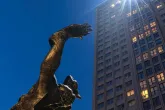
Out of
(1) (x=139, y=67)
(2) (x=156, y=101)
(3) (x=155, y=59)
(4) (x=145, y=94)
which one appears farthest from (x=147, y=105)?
(3) (x=155, y=59)

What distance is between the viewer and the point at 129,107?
66625 mm

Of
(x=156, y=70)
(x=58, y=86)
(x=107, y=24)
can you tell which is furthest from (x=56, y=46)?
(x=107, y=24)

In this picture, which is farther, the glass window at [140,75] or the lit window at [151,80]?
the glass window at [140,75]

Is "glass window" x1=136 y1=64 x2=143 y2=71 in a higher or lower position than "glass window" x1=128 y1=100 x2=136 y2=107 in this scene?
higher

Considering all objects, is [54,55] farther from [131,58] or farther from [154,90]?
[131,58]

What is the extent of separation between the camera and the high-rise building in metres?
67.0

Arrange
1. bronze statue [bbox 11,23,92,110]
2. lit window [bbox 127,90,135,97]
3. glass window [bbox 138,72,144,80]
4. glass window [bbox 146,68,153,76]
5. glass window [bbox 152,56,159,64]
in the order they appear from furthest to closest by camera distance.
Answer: glass window [bbox 152,56,159,64] → glass window [bbox 138,72,144,80] → glass window [bbox 146,68,153,76] → lit window [bbox 127,90,135,97] → bronze statue [bbox 11,23,92,110]

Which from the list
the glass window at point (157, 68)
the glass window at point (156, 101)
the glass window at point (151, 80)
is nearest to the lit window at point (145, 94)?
the glass window at point (156, 101)

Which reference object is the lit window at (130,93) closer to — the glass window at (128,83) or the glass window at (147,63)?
the glass window at (128,83)

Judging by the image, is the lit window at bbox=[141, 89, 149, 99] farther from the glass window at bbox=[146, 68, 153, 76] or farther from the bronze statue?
the bronze statue

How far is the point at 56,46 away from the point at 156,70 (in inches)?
2692

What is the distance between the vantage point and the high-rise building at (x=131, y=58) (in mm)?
67000

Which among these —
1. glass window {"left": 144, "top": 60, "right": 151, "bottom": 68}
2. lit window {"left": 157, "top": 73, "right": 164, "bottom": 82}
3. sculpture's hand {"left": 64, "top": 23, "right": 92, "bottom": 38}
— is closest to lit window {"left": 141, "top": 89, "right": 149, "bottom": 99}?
lit window {"left": 157, "top": 73, "right": 164, "bottom": 82}

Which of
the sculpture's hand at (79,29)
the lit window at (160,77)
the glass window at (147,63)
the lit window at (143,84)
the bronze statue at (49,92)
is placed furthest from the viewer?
the glass window at (147,63)
